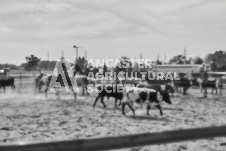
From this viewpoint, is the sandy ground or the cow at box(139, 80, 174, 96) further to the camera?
the cow at box(139, 80, 174, 96)

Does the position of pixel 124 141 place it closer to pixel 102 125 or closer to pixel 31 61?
pixel 102 125

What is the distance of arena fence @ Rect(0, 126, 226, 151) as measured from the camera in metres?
0.94

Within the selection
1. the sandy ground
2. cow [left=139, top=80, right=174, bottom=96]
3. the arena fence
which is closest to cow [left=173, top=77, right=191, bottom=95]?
cow [left=139, top=80, right=174, bottom=96]

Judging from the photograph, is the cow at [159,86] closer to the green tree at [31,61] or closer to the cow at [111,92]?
the cow at [111,92]

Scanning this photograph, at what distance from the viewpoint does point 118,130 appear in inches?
257

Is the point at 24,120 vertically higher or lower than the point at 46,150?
lower

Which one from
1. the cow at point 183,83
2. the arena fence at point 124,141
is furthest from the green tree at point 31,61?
the arena fence at point 124,141

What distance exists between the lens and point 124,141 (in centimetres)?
103

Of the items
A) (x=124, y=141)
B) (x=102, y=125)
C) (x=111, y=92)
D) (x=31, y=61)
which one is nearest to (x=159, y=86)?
(x=111, y=92)

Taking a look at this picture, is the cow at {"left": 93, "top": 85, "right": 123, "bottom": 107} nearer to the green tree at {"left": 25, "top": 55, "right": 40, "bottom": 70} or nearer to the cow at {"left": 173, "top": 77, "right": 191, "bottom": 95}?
the cow at {"left": 173, "top": 77, "right": 191, "bottom": 95}

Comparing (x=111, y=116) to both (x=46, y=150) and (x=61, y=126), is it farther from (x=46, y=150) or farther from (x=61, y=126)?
(x=46, y=150)

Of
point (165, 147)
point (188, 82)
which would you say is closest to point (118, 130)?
point (165, 147)

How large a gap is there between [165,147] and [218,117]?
4.20 meters

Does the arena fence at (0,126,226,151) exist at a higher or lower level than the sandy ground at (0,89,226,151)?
higher
